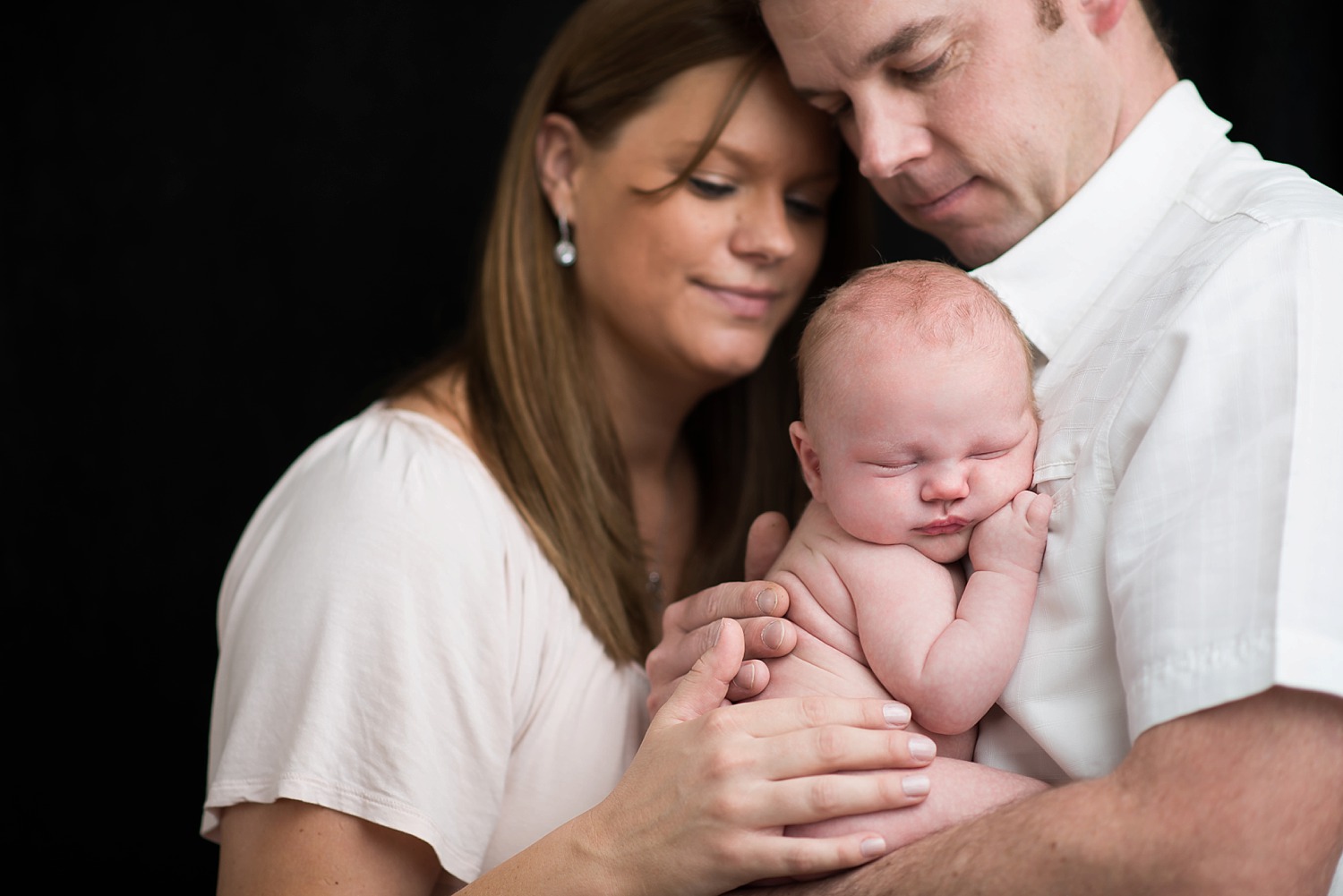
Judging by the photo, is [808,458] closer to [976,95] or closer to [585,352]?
[976,95]

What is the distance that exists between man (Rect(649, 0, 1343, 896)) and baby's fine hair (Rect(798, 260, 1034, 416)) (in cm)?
14

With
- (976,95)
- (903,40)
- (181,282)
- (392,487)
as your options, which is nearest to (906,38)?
(903,40)

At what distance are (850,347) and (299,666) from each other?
1.03 meters

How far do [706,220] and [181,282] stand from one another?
1560mm

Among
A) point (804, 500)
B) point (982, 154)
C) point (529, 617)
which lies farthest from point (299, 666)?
point (982, 154)

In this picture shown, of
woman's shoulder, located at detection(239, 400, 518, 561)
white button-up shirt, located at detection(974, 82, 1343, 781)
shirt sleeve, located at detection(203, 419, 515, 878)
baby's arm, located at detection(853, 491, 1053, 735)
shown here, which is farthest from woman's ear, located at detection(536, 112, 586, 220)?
baby's arm, located at detection(853, 491, 1053, 735)

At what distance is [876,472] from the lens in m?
1.70

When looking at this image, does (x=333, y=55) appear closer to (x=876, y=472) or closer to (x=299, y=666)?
(x=299, y=666)

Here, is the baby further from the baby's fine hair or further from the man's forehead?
the man's forehead

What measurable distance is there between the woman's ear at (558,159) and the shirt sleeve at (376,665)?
753 mm

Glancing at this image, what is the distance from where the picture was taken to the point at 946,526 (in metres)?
1.69

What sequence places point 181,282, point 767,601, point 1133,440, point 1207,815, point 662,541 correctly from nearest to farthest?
point 1207,815, point 1133,440, point 767,601, point 662,541, point 181,282

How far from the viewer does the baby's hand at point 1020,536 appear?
5.31 ft

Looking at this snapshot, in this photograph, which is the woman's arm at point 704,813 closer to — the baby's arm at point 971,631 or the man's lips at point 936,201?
the baby's arm at point 971,631
